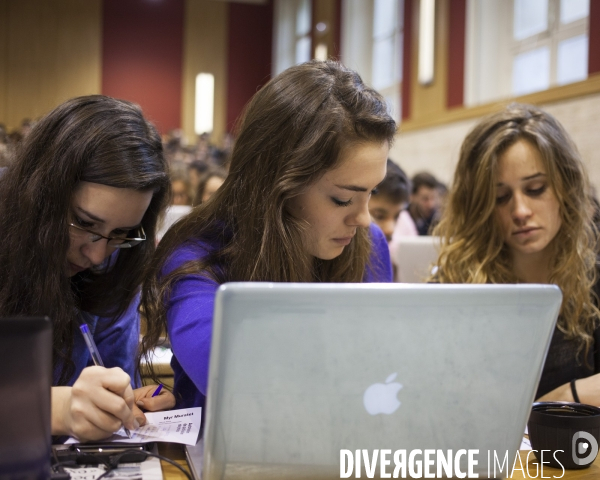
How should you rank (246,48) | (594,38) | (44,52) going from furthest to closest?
(246,48) < (44,52) < (594,38)

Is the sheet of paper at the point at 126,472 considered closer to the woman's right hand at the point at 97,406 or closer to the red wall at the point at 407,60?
the woman's right hand at the point at 97,406

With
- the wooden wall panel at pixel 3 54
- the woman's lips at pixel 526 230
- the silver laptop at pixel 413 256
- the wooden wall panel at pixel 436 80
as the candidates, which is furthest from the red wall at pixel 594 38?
the wooden wall panel at pixel 3 54

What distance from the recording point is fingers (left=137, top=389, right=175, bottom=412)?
115 cm

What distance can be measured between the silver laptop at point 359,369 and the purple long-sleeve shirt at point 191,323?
0.29 meters

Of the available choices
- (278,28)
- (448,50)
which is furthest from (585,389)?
(278,28)

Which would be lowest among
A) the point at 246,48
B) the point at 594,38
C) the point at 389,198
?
the point at 389,198

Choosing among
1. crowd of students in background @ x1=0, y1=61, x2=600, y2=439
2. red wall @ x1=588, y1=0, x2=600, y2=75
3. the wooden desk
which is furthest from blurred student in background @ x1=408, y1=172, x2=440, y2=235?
the wooden desk

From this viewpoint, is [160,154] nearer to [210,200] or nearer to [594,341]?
[210,200]

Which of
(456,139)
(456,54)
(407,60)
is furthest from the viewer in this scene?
(407,60)

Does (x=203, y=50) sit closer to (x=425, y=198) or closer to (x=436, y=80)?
(x=436, y=80)

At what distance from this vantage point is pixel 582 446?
0.94 meters

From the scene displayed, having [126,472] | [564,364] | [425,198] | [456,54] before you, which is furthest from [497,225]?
[456,54]

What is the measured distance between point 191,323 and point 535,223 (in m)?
0.92

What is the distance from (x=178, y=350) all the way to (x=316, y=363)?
416 millimetres
